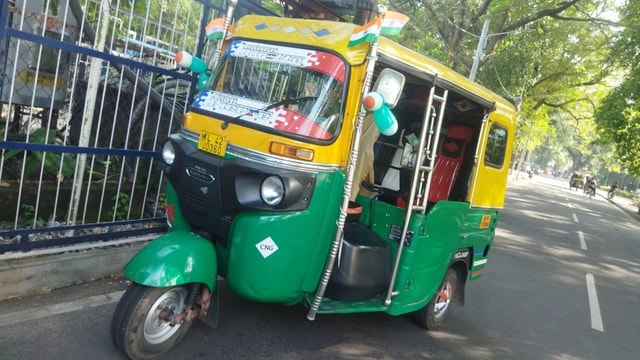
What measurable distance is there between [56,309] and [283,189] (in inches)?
78.3

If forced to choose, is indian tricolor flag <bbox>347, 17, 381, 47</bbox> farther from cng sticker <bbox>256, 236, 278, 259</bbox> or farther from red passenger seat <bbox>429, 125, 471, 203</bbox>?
red passenger seat <bbox>429, 125, 471, 203</bbox>

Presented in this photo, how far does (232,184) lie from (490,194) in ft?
9.76

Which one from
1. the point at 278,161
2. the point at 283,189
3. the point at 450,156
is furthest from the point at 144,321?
the point at 450,156

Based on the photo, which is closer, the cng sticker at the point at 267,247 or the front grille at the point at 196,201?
the cng sticker at the point at 267,247

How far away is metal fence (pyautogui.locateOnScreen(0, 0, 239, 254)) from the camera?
396 cm

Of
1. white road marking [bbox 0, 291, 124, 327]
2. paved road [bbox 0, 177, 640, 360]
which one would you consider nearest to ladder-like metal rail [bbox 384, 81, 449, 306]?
paved road [bbox 0, 177, 640, 360]

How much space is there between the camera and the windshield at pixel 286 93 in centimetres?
326

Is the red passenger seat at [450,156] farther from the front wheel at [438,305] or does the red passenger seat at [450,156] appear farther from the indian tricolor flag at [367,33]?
the indian tricolor flag at [367,33]

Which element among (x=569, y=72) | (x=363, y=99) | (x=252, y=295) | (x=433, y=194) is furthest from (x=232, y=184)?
(x=569, y=72)

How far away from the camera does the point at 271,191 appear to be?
3084mm

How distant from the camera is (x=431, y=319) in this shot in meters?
4.64

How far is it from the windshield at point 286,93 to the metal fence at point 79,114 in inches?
50.1

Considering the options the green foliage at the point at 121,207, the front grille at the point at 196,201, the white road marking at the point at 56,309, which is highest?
the front grille at the point at 196,201

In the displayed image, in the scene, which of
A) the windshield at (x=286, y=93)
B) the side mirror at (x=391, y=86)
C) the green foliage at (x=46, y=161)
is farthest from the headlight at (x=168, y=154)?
the green foliage at (x=46, y=161)
